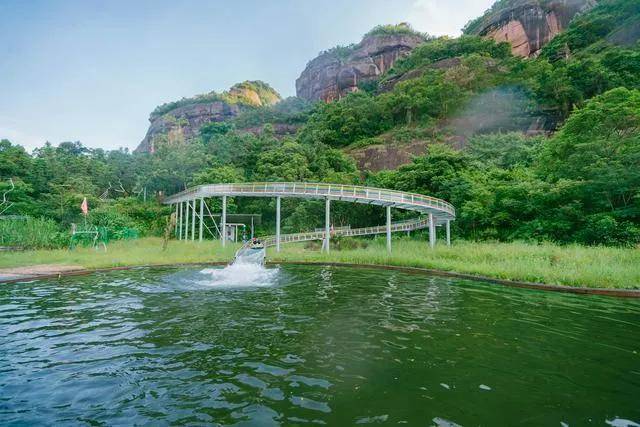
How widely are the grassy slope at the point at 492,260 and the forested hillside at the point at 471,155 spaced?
631cm

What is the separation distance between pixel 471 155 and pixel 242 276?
103 feet

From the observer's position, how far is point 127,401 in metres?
3.79

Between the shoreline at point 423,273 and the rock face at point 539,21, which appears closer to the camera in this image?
the shoreline at point 423,273

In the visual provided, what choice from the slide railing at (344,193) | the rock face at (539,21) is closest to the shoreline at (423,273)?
the slide railing at (344,193)

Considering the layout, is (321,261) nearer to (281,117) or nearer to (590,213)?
(590,213)

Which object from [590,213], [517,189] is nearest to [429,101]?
[517,189]

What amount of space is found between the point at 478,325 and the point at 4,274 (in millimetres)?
17615

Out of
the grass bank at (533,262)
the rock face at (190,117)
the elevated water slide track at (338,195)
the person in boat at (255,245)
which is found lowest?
the grass bank at (533,262)

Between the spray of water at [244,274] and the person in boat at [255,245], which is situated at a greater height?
the person in boat at [255,245]

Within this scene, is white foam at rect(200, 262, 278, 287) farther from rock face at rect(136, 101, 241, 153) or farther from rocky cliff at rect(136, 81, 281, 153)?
rock face at rect(136, 101, 241, 153)

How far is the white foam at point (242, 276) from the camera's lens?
488 inches

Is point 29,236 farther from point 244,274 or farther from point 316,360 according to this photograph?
point 316,360

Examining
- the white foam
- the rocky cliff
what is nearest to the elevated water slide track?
the white foam

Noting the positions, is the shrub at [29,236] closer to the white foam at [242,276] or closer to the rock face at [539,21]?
the white foam at [242,276]
